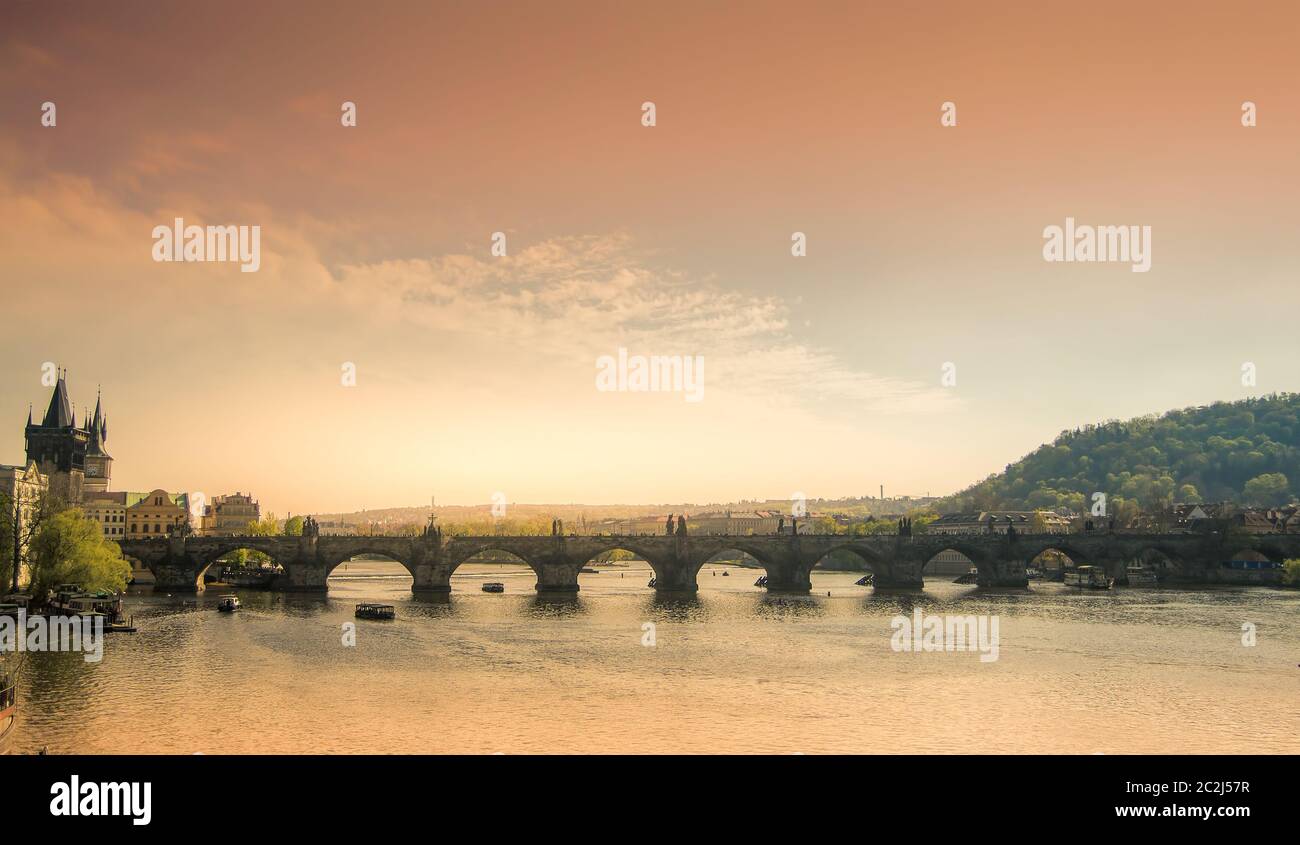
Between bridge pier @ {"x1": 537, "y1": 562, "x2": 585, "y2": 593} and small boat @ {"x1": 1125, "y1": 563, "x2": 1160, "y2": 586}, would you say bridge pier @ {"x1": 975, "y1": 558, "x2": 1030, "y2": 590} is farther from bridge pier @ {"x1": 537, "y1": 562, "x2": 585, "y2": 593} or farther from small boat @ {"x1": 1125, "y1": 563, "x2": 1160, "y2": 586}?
bridge pier @ {"x1": 537, "y1": 562, "x2": 585, "y2": 593}

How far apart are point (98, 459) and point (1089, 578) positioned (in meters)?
159

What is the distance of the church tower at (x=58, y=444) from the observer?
138 meters

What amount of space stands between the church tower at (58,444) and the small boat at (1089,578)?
Answer: 140943 mm

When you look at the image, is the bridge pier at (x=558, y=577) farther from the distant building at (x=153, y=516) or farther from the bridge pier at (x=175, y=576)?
the distant building at (x=153, y=516)

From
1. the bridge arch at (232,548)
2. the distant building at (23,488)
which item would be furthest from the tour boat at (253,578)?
the distant building at (23,488)

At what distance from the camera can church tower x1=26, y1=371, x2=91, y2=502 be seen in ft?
454

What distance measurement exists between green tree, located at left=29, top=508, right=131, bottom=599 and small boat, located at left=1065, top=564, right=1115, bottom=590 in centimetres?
11048

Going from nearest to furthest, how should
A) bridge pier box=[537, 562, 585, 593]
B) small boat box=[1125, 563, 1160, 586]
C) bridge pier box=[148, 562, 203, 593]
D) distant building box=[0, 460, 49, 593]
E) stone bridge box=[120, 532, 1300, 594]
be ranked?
1. distant building box=[0, 460, 49, 593]
2. bridge pier box=[148, 562, 203, 593]
3. stone bridge box=[120, 532, 1300, 594]
4. bridge pier box=[537, 562, 585, 593]
5. small boat box=[1125, 563, 1160, 586]

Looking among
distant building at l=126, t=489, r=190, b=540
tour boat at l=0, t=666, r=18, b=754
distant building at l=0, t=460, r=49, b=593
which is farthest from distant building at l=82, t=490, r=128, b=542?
tour boat at l=0, t=666, r=18, b=754

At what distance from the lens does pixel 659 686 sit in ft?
169

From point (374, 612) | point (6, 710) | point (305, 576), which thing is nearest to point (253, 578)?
point (305, 576)

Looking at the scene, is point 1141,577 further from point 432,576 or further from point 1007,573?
point 432,576
